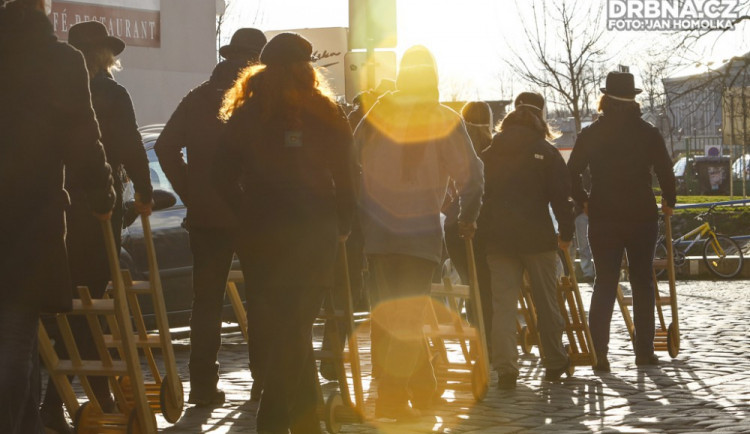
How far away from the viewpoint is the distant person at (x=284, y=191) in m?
5.76

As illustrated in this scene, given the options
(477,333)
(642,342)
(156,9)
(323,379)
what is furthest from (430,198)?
(156,9)

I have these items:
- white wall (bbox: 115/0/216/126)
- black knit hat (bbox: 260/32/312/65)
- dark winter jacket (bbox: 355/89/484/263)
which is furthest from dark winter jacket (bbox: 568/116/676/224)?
white wall (bbox: 115/0/216/126)

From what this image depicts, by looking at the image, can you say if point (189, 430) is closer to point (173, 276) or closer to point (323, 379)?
point (323, 379)

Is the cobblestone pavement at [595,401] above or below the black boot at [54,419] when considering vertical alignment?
below

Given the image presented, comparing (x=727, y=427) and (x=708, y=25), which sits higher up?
(x=708, y=25)

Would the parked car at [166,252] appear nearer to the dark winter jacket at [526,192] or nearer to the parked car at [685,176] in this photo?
the dark winter jacket at [526,192]

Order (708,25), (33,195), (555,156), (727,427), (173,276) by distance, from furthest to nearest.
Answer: (708,25) < (173,276) < (555,156) < (727,427) < (33,195)

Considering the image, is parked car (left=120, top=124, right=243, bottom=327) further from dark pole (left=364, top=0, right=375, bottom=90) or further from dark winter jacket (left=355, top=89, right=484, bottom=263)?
dark winter jacket (left=355, top=89, right=484, bottom=263)

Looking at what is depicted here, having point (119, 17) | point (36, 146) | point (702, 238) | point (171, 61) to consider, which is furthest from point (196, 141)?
point (702, 238)

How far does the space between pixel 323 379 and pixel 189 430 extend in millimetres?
2401

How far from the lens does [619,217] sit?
32.1 ft

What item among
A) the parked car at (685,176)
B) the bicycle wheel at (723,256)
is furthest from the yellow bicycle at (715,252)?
the parked car at (685,176)

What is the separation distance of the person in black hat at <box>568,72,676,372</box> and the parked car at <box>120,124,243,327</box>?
263 cm

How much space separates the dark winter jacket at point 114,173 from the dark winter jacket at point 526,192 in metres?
2.74
